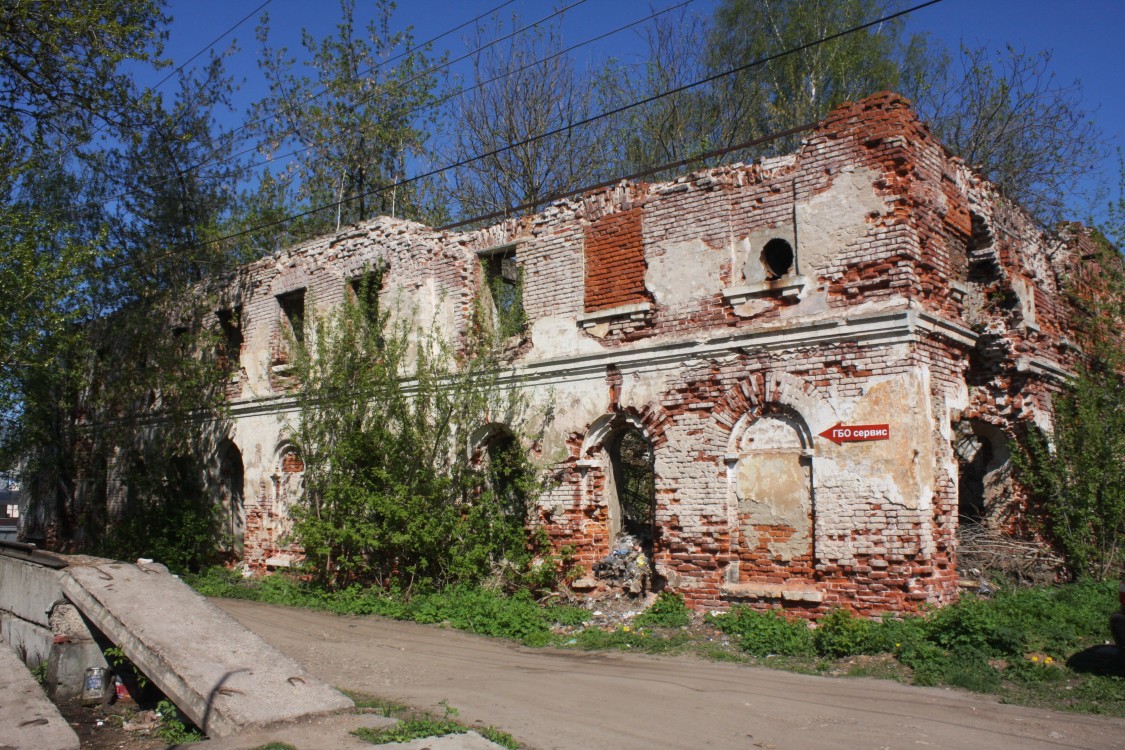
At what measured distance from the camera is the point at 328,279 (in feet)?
51.8

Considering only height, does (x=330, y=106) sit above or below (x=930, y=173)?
above

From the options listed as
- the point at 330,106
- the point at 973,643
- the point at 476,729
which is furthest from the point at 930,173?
the point at 330,106

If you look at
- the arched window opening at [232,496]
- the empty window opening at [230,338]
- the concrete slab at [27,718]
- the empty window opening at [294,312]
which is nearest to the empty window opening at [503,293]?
the empty window opening at [294,312]

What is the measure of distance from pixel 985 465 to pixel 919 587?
3965 mm

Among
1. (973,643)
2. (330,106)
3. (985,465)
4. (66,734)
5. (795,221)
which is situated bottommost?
(66,734)

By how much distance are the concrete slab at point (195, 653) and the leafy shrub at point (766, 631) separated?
14.6 feet

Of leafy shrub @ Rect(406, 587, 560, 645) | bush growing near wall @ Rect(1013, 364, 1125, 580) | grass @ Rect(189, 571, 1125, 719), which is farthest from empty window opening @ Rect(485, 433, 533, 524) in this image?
bush growing near wall @ Rect(1013, 364, 1125, 580)

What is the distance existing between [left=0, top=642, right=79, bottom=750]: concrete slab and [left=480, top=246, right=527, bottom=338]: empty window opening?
23.9 ft

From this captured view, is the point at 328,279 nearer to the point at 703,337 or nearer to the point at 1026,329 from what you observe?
the point at 703,337

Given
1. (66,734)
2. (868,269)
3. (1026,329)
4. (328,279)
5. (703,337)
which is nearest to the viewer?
(66,734)

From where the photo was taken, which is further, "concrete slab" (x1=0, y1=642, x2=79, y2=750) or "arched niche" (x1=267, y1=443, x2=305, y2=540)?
"arched niche" (x1=267, y1=443, x2=305, y2=540)

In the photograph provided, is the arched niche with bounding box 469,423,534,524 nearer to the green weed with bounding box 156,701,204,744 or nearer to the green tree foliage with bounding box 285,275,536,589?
the green tree foliage with bounding box 285,275,536,589

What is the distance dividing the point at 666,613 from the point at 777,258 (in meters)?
4.53

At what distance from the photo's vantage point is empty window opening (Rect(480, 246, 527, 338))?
12844mm
